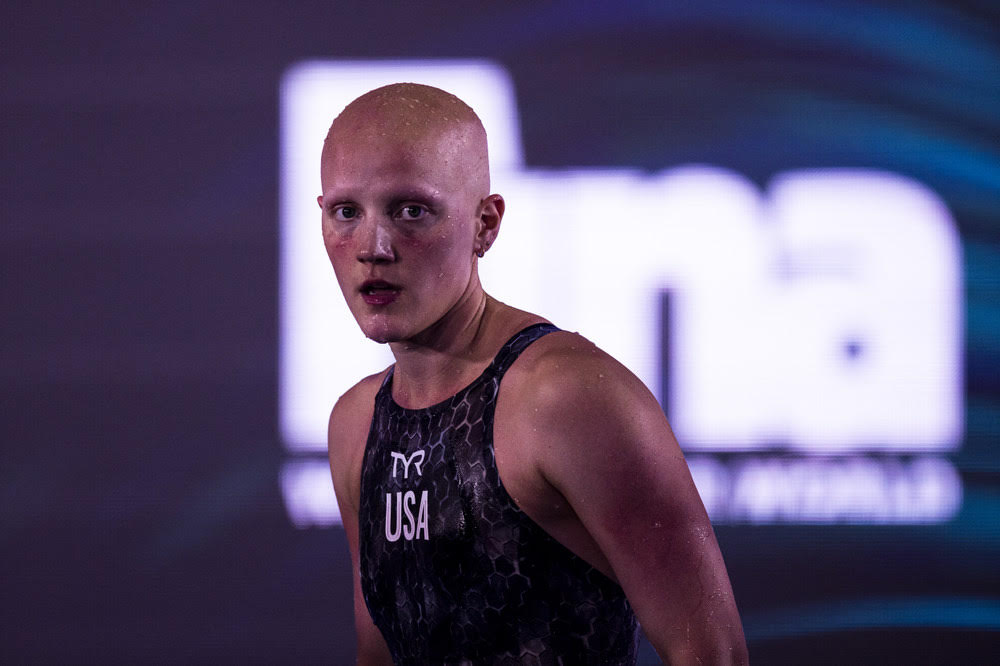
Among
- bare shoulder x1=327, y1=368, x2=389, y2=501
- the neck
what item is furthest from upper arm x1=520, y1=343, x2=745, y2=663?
bare shoulder x1=327, y1=368, x2=389, y2=501

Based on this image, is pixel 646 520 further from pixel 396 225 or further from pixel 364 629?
pixel 364 629

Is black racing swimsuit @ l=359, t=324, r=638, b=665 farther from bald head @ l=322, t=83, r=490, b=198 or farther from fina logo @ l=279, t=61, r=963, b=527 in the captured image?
fina logo @ l=279, t=61, r=963, b=527

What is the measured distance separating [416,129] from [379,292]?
0.21 m

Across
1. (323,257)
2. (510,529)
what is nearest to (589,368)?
(510,529)

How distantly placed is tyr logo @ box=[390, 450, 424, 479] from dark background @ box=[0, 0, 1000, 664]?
181cm

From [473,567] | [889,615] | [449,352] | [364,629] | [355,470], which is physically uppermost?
[449,352]

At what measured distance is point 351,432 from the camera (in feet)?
4.95

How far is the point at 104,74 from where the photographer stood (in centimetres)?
313

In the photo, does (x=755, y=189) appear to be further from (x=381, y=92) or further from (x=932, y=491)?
(x=381, y=92)

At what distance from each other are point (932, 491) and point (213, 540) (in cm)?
221

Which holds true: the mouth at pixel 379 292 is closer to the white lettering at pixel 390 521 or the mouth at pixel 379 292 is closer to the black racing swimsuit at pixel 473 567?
the black racing swimsuit at pixel 473 567

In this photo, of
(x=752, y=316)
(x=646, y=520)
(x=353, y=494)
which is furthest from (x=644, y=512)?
(x=752, y=316)

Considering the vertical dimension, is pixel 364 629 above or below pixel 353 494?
below

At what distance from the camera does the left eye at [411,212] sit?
123cm
